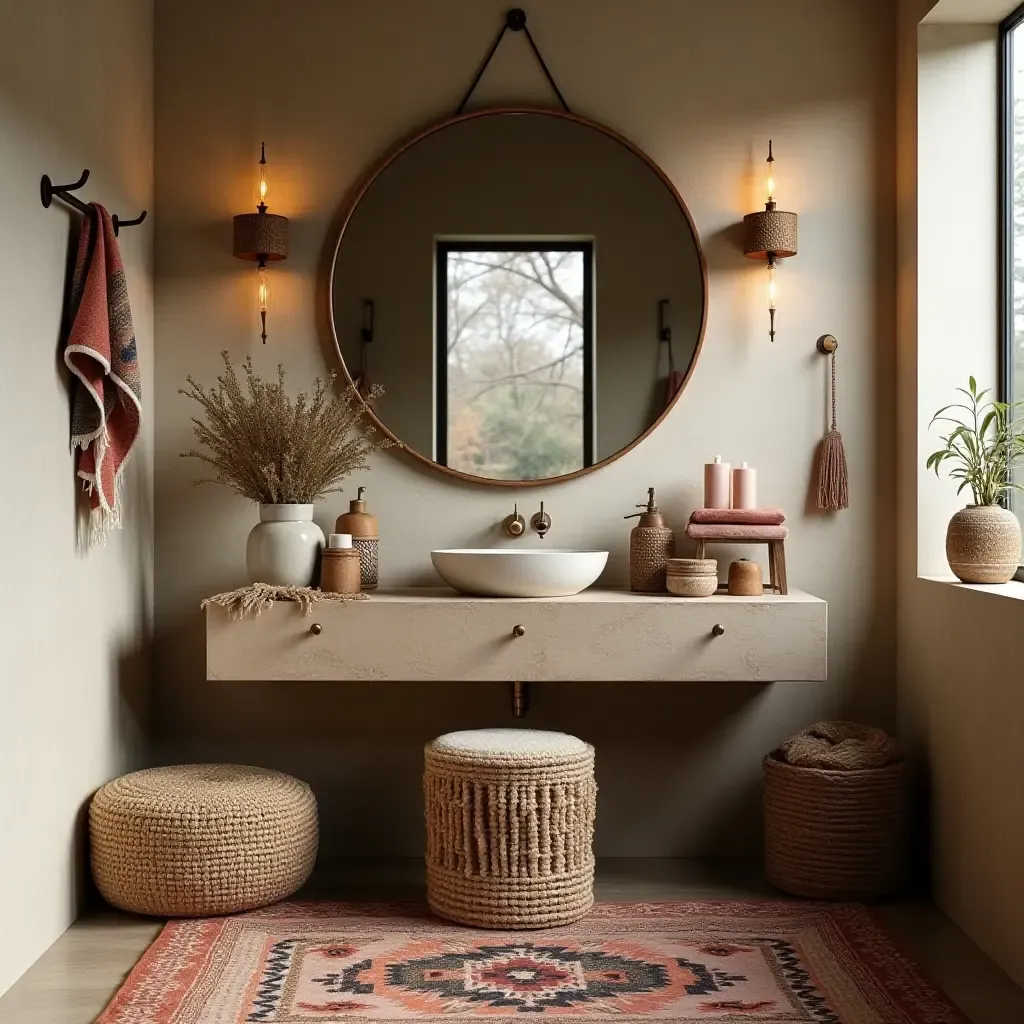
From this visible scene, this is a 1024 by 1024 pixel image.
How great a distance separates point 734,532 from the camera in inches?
129

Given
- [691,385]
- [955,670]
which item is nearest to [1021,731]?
[955,670]

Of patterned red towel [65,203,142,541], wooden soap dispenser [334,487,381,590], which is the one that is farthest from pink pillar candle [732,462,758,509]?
patterned red towel [65,203,142,541]

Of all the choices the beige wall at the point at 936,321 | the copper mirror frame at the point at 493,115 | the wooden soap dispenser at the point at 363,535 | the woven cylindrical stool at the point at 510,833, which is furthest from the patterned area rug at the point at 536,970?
the copper mirror frame at the point at 493,115

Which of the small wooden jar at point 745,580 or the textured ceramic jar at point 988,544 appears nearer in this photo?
the textured ceramic jar at point 988,544

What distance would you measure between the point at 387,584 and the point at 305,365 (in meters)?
0.66

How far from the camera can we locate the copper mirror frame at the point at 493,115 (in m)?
Result: 3.46

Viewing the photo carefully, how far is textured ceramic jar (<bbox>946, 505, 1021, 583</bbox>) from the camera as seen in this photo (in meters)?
2.95

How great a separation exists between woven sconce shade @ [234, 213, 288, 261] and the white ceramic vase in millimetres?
706

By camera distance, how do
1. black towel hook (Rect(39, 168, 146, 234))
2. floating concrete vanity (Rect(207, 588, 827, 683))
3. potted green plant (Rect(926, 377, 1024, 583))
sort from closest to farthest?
black towel hook (Rect(39, 168, 146, 234)), potted green plant (Rect(926, 377, 1024, 583)), floating concrete vanity (Rect(207, 588, 827, 683))

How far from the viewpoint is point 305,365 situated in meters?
3.52

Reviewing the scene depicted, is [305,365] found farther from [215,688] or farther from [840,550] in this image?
[840,550]

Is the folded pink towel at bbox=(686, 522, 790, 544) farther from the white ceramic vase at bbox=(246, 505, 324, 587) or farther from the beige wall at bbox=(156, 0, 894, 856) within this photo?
the white ceramic vase at bbox=(246, 505, 324, 587)

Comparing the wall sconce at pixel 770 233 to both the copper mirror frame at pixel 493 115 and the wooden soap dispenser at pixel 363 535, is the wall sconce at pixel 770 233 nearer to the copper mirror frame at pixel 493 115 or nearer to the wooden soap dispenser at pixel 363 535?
the copper mirror frame at pixel 493 115

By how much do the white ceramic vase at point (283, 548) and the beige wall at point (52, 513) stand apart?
1.18 feet
